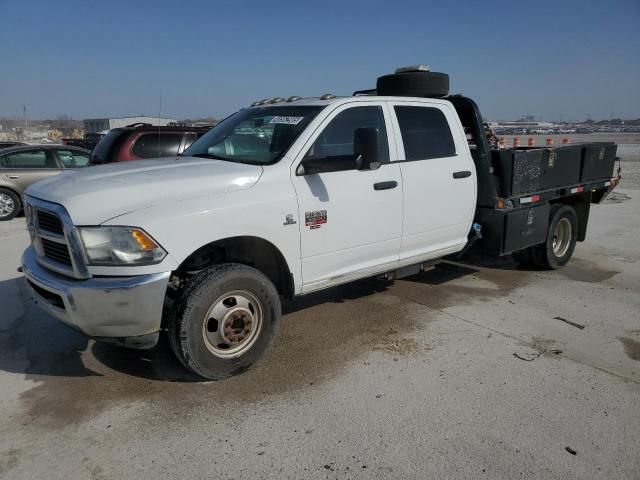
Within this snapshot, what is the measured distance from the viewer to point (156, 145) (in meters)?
8.77

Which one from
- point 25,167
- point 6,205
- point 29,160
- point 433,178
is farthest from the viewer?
point 29,160

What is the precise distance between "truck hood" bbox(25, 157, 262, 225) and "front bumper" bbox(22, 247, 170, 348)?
1.35ft

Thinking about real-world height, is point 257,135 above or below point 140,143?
above

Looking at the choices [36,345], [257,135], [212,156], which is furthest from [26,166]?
[257,135]

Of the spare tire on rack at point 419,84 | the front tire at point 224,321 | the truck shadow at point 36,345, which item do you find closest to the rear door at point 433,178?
A: the spare tire on rack at point 419,84

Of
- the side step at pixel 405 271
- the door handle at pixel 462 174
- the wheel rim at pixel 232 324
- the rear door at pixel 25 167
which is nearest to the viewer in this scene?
the wheel rim at pixel 232 324

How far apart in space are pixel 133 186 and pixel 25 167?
30.7 ft

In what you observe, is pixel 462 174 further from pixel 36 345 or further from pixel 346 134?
pixel 36 345

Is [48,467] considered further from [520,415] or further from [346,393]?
[520,415]

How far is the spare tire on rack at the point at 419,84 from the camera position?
17.9 ft

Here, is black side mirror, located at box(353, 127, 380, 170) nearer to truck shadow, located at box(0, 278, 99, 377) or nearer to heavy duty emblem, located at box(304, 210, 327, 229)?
heavy duty emblem, located at box(304, 210, 327, 229)

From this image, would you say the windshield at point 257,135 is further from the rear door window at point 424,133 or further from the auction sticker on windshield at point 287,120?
the rear door window at point 424,133

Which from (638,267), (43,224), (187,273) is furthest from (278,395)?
(638,267)

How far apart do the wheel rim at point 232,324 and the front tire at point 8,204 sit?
9151 mm
